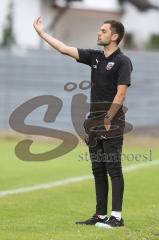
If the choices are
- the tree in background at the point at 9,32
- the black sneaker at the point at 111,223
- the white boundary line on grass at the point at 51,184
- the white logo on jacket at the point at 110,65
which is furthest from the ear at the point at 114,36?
the tree in background at the point at 9,32

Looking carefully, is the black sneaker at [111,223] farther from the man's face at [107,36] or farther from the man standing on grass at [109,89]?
the man's face at [107,36]

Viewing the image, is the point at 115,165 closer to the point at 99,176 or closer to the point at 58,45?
the point at 99,176

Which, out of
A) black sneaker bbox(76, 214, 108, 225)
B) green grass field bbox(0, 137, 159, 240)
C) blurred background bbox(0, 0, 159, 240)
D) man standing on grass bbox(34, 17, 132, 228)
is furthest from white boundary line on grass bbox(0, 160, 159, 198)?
man standing on grass bbox(34, 17, 132, 228)

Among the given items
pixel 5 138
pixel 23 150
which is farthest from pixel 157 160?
pixel 5 138

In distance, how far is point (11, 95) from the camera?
28.9 metres

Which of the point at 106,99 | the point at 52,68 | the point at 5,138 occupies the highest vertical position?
the point at 106,99

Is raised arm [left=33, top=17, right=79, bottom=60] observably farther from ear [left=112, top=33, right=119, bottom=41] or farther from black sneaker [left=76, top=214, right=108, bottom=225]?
black sneaker [left=76, top=214, right=108, bottom=225]

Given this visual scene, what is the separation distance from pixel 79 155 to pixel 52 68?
8485 mm

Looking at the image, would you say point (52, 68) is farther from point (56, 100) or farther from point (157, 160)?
point (157, 160)

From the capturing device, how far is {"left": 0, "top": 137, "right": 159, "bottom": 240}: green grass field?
30.9 ft

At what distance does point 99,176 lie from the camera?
10031 mm

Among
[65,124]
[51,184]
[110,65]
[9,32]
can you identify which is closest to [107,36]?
[110,65]

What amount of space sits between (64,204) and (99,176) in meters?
2.26

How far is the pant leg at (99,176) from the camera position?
9906mm
